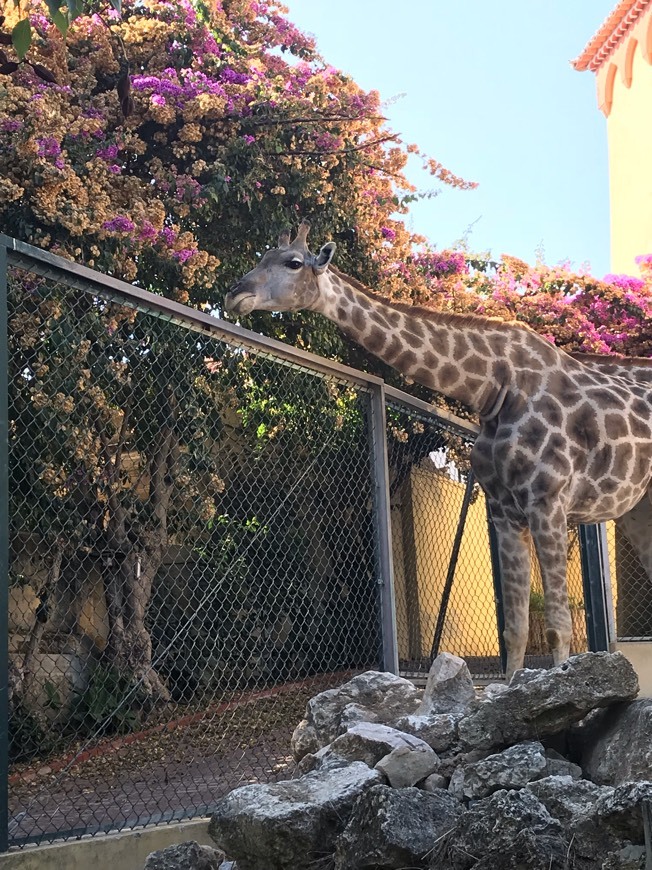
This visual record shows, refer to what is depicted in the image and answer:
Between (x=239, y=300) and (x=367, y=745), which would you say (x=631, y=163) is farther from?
(x=367, y=745)

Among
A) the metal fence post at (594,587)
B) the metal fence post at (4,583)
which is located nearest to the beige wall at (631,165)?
the metal fence post at (594,587)

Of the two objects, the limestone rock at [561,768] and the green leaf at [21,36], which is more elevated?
the green leaf at [21,36]

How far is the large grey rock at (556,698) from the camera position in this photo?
150 inches

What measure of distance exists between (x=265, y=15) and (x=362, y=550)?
4758 millimetres

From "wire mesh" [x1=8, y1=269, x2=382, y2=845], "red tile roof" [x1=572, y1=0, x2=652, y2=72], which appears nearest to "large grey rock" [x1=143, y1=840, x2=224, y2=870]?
"wire mesh" [x1=8, y1=269, x2=382, y2=845]

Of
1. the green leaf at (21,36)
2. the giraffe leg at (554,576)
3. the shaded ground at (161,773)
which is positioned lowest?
the shaded ground at (161,773)

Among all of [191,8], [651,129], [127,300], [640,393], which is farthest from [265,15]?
[651,129]

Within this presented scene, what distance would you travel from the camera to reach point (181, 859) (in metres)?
3.43

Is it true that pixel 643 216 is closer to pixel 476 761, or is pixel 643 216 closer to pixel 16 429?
pixel 16 429

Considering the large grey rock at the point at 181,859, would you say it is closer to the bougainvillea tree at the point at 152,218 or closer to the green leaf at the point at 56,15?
the bougainvillea tree at the point at 152,218

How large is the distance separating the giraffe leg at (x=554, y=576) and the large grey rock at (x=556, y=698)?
7.96 ft

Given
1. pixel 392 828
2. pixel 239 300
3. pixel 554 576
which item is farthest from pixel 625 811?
pixel 239 300

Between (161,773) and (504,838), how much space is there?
2988 millimetres

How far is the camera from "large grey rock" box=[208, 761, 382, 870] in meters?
3.39
